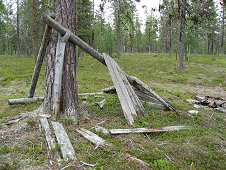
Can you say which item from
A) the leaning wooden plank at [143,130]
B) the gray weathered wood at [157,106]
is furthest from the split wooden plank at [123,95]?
the gray weathered wood at [157,106]

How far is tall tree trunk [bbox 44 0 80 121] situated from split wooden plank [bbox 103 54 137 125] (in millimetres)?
1294

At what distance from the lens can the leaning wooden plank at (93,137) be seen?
557 cm

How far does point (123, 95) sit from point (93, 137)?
2.10 m

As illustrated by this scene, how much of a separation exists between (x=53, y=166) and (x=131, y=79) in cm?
474

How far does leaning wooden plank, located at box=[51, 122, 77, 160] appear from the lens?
5076mm

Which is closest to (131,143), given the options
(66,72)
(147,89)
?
(66,72)

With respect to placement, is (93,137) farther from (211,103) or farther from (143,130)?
(211,103)

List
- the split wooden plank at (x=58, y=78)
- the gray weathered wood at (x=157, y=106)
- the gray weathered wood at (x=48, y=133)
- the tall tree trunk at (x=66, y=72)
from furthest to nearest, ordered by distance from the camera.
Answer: the gray weathered wood at (x=157, y=106) → the tall tree trunk at (x=66, y=72) → the split wooden plank at (x=58, y=78) → the gray weathered wood at (x=48, y=133)

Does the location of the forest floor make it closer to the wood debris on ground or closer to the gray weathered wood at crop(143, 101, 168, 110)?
the gray weathered wood at crop(143, 101, 168, 110)

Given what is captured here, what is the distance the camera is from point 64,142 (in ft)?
18.2

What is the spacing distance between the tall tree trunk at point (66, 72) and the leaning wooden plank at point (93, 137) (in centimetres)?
84

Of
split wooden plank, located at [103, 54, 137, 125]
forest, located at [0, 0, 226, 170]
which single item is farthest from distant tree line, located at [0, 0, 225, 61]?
split wooden plank, located at [103, 54, 137, 125]

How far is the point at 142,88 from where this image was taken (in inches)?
358

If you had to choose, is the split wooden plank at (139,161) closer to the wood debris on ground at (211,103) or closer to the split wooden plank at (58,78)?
the split wooden plank at (58,78)
